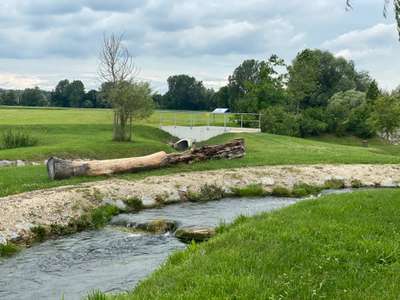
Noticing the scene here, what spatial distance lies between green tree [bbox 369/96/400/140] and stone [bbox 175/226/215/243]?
55735mm

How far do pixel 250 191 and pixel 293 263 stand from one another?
14049 mm

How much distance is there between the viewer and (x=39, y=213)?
15492 millimetres

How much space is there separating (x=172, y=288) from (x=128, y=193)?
1208 cm

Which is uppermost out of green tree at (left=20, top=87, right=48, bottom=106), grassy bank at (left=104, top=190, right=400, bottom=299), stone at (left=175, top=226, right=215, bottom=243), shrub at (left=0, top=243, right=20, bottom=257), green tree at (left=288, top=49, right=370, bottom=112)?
green tree at (left=288, top=49, right=370, bottom=112)

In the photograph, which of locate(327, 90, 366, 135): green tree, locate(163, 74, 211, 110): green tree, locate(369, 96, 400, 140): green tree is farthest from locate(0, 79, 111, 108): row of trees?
locate(369, 96, 400, 140): green tree

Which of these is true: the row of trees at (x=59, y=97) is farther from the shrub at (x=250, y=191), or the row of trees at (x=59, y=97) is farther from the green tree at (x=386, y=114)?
the shrub at (x=250, y=191)

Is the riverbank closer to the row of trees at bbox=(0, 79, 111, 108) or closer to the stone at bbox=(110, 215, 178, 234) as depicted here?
the stone at bbox=(110, 215, 178, 234)

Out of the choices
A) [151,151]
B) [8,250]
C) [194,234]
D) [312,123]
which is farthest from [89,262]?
[312,123]

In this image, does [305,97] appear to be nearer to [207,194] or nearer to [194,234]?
[207,194]

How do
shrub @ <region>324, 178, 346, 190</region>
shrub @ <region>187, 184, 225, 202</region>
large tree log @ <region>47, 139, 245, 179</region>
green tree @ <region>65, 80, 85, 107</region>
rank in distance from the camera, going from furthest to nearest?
green tree @ <region>65, 80, 85, 107</region>, shrub @ <region>324, 178, 346, 190</region>, large tree log @ <region>47, 139, 245, 179</region>, shrub @ <region>187, 184, 225, 202</region>

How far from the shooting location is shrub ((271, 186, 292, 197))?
22.0 m

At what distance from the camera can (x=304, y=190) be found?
73.8ft

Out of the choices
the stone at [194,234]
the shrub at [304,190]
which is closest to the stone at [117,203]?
the stone at [194,234]

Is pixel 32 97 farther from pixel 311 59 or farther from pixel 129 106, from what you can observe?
pixel 129 106
